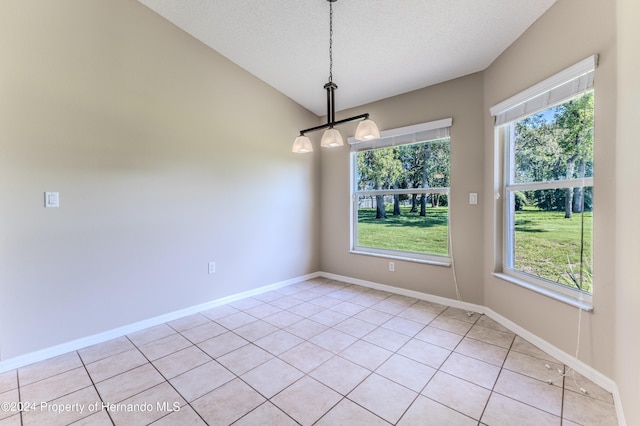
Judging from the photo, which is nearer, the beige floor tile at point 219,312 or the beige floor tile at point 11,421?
the beige floor tile at point 11,421

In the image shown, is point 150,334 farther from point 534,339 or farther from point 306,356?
point 534,339

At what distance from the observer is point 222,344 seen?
2424 mm

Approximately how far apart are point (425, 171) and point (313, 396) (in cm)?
279

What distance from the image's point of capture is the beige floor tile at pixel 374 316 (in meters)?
2.86

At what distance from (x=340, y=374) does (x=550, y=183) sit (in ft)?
7.49

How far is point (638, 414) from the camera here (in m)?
1.25

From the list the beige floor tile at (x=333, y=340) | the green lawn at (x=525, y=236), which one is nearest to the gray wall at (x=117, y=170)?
the beige floor tile at (x=333, y=340)

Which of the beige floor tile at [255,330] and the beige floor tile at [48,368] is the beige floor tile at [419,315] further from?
the beige floor tile at [48,368]

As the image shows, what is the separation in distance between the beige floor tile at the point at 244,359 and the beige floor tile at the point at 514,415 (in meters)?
1.51

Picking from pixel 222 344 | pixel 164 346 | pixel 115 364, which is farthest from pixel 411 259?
pixel 115 364

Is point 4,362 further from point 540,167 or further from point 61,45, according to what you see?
point 540,167

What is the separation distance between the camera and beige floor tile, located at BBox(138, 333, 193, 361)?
227cm

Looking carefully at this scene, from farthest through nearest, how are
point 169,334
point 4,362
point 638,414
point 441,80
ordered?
point 441,80
point 169,334
point 4,362
point 638,414

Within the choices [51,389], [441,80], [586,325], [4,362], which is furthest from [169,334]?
[441,80]
